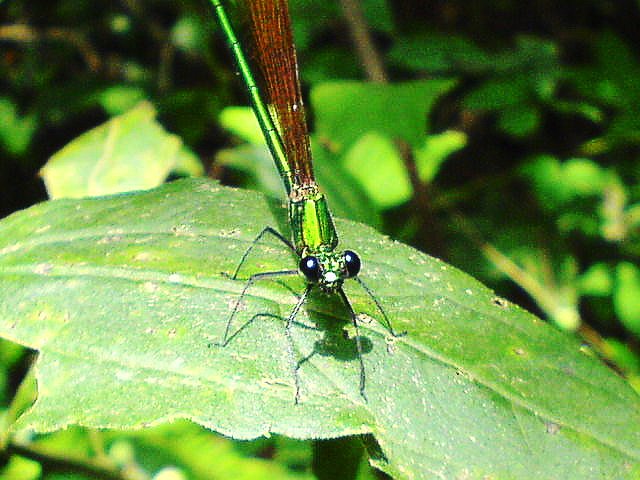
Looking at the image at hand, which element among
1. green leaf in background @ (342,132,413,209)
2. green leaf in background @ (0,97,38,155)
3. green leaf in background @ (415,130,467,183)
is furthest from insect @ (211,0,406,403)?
green leaf in background @ (0,97,38,155)

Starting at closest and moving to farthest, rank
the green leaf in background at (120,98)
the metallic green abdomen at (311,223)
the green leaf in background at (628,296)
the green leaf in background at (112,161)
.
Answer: the metallic green abdomen at (311,223)
the green leaf in background at (112,161)
the green leaf in background at (628,296)
the green leaf in background at (120,98)

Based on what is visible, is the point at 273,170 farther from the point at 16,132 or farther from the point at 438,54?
the point at 16,132

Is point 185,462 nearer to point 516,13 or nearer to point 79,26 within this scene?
point 79,26

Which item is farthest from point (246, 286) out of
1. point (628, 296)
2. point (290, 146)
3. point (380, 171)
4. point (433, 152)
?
point (628, 296)

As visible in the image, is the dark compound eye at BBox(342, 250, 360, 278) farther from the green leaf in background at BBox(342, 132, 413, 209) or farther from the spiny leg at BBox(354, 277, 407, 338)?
the green leaf in background at BBox(342, 132, 413, 209)

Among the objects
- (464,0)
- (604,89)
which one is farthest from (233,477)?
(464,0)

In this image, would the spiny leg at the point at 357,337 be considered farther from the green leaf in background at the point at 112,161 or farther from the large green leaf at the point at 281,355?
the green leaf in background at the point at 112,161

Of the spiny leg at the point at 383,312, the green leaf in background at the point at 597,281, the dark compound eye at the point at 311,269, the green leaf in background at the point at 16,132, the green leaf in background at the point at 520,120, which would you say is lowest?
the green leaf in background at the point at 597,281

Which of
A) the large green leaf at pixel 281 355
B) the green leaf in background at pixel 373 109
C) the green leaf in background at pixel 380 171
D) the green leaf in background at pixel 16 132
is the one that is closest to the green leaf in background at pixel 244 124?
the green leaf in background at pixel 373 109
